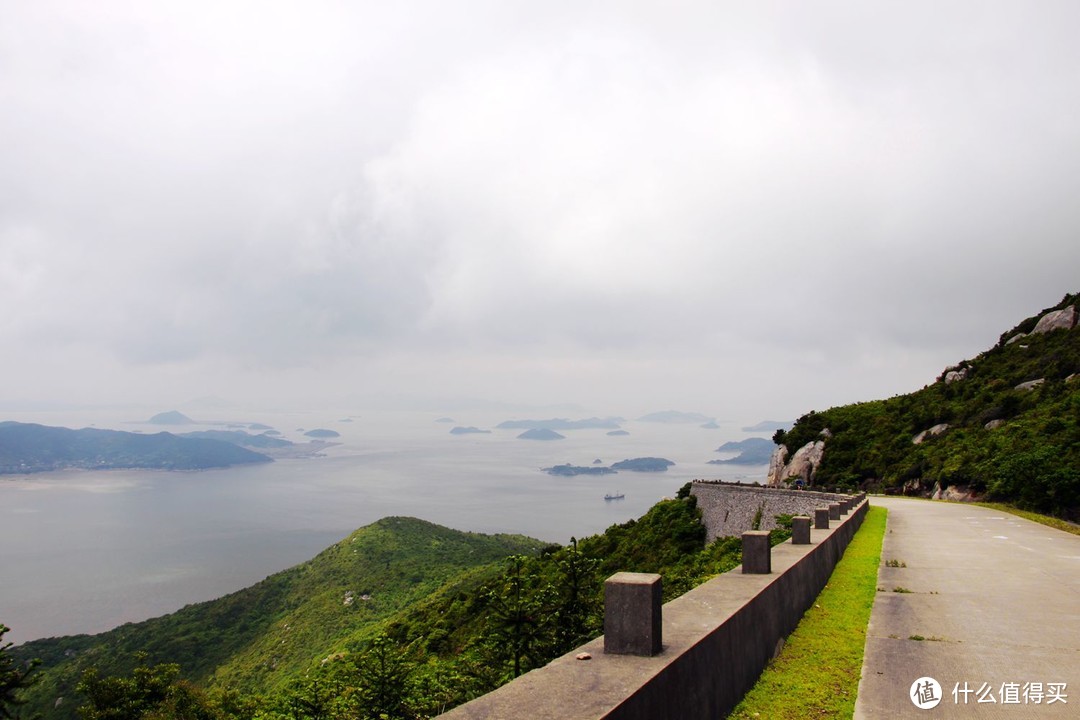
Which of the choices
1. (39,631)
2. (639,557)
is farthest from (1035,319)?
(39,631)

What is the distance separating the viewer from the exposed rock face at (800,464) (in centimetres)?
5400

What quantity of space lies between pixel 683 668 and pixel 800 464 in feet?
186

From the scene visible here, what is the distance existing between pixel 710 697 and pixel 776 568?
3.26 m

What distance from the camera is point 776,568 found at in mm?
7473

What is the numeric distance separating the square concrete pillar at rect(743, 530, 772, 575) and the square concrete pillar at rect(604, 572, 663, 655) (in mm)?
3264

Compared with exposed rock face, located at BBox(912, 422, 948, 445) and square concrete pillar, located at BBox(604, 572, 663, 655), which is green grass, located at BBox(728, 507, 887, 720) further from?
exposed rock face, located at BBox(912, 422, 948, 445)

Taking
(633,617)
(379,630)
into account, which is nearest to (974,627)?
(633,617)

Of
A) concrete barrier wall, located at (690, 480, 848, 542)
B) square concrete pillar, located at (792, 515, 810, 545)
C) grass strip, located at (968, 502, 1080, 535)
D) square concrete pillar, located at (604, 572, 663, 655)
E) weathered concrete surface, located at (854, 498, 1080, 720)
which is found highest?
square concrete pillar, located at (604, 572, 663, 655)

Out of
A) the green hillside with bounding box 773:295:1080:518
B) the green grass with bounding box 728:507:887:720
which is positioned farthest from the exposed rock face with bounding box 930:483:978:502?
the green grass with bounding box 728:507:887:720

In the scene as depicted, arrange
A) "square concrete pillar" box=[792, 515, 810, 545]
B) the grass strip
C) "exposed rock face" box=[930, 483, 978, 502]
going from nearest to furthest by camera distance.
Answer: "square concrete pillar" box=[792, 515, 810, 545]
the grass strip
"exposed rock face" box=[930, 483, 978, 502]

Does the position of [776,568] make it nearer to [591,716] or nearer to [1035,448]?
[591,716]

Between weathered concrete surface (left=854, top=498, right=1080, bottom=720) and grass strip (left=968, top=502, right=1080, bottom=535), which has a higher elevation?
weathered concrete surface (left=854, top=498, right=1080, bottom=720)

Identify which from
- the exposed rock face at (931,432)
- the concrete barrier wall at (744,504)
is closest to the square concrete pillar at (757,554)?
the concrete barrier wall at (744,504)

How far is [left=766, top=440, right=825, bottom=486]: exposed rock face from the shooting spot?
5400cm
